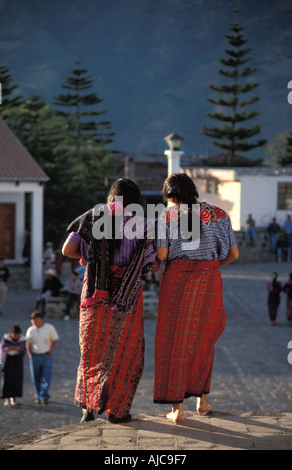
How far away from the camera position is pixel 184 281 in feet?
16.3

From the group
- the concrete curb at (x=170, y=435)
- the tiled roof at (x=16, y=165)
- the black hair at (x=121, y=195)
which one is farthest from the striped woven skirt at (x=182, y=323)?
the tiled roof at (x=16, y=165)

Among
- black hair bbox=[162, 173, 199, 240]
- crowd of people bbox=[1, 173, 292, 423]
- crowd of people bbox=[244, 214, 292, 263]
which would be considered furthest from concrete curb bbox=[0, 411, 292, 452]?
crowd of people bbox=[244, 214, 292, 263]

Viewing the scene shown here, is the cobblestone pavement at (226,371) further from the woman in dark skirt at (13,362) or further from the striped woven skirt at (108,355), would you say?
the striped woven skirt at (108,355)

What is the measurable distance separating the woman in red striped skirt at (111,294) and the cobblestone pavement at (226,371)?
180 cm

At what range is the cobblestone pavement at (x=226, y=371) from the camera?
10.3 m

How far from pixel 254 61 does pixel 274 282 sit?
122 m

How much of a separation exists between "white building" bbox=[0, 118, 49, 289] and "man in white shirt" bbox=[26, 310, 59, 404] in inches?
444

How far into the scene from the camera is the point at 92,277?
4941 millimetres

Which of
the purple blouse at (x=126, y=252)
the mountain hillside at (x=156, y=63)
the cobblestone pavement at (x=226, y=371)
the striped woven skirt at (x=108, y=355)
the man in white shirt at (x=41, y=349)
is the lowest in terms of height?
the cobblestone pavement at (x=226, y=371)

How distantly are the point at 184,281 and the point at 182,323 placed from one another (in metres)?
0.27

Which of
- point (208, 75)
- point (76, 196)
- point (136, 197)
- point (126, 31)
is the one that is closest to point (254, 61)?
point (208, 75)

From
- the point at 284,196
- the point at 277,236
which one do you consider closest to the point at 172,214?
the point at 277,236

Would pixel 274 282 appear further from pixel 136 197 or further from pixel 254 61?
pixel 254 61

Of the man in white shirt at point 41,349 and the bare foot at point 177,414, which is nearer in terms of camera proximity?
the bare foot at point 177,414
